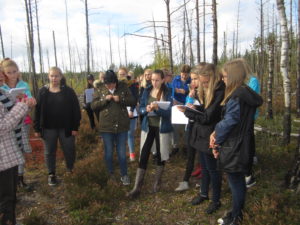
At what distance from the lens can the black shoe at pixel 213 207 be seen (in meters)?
3.33

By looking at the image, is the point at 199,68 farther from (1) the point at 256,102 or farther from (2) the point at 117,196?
(2) the point at 117,196

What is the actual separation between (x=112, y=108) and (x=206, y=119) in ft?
5.69

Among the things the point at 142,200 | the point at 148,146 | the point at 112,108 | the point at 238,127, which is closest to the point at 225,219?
the point at 238,127

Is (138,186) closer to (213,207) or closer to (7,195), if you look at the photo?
(213,207)

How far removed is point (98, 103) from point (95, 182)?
1.35m

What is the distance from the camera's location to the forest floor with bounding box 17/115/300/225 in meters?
3.10

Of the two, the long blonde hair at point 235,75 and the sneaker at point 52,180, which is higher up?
the long blonde hair at point 235,75

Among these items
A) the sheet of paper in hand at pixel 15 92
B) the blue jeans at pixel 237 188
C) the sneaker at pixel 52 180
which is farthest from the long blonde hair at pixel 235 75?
the sneaker at pixel 52 180

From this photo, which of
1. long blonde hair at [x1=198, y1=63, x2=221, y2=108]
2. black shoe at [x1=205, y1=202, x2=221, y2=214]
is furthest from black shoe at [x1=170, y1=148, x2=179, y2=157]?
long blonde hair at [x1=198, y1=63, x2=221, y2=108]

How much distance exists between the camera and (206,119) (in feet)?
10.0

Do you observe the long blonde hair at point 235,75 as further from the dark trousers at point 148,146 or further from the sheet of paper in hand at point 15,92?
the sheet of paper in hand at point 15,92

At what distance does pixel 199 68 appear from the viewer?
129 inches

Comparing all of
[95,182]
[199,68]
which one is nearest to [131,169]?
[95,182]

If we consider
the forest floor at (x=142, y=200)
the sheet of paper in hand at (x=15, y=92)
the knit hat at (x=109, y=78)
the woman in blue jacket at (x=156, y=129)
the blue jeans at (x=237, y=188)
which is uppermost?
the knit hat at (x=109, y=78)
